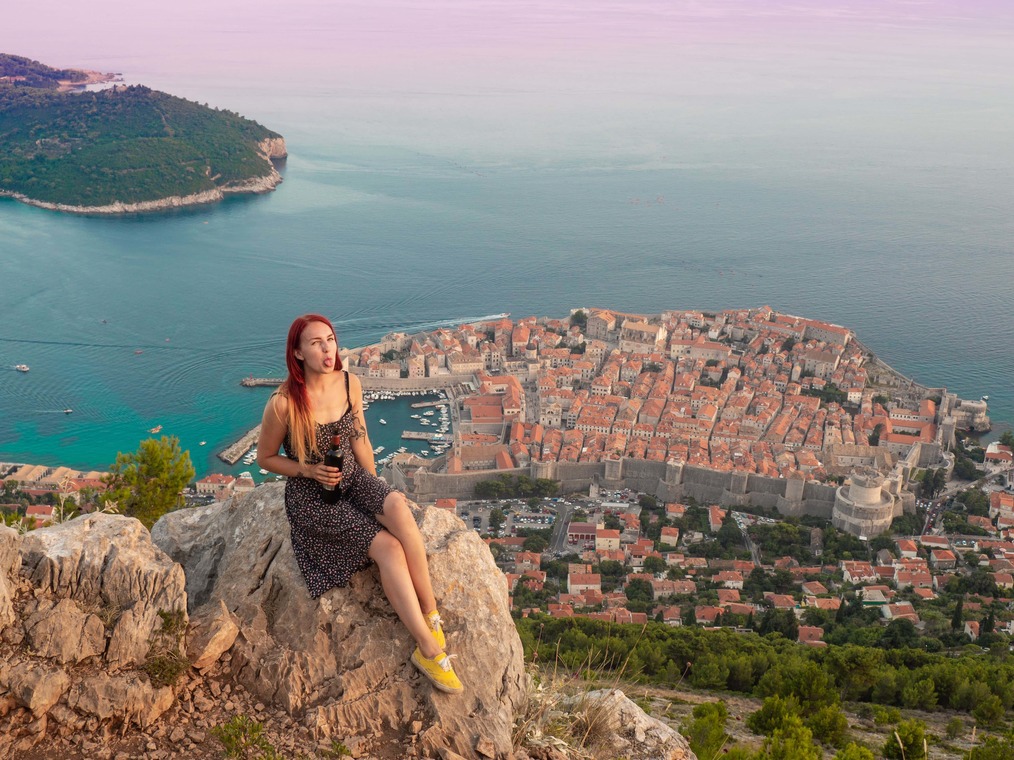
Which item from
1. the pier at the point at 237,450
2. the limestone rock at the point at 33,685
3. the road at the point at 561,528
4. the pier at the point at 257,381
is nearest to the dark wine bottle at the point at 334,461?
the limestone rock at the point at 33,685

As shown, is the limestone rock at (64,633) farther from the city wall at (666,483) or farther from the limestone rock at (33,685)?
the city wall at (666,483)

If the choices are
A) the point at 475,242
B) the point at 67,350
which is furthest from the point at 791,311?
the point at 67,350

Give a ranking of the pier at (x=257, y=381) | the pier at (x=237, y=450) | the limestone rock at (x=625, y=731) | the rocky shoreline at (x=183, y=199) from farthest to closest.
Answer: the rocky shoreline at (x=183, y=199), the pier at (x=257, y=381), the pier at (x=237, y=450), the limestone rock at (x=625, y=731)

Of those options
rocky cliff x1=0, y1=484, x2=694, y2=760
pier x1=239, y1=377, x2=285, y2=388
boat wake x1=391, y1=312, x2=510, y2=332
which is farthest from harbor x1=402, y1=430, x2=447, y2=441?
rocky cliff x1=0, y1=484, x2=694, y2=760

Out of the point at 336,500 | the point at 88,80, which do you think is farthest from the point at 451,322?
the point at 88,80

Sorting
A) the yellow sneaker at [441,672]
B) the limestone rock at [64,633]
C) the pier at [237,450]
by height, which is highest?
the limestone rock at [64,633]

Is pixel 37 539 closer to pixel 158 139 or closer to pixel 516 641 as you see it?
pixel 516 641

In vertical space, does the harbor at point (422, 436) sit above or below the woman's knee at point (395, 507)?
below
